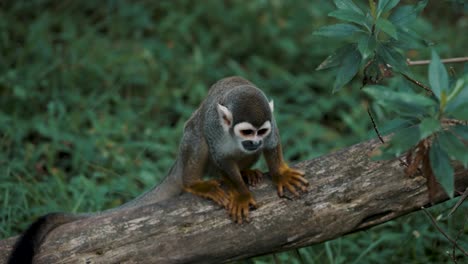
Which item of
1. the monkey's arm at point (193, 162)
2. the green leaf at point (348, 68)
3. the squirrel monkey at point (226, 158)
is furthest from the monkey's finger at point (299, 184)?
the green leaf at point (348, 68)

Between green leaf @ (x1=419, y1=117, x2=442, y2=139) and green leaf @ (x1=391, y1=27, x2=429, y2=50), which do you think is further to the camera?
green leaf @ (x1=391, y1=27, x2=429, y2=50)

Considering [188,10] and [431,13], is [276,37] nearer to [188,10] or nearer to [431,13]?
[188,10]

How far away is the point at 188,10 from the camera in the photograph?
7.22 meters

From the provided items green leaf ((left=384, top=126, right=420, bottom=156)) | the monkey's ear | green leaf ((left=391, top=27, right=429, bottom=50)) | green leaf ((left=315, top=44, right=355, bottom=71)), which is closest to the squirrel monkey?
the monkey's ear

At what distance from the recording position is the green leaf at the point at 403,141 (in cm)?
240

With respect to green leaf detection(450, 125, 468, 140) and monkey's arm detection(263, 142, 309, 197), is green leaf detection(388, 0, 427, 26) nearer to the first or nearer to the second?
green leaf detection(450, 125, 468, 140)

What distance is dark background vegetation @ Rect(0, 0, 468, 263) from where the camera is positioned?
170 inches

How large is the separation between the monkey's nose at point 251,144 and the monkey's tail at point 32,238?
1.08 metres

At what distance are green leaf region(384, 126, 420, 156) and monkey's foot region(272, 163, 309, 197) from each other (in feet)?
3.16

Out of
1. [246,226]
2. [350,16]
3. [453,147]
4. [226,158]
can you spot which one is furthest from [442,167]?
[226,158]

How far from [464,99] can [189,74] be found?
4206mm

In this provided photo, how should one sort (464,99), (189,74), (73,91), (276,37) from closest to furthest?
(464,99) < (73,91) < (189,74) < (276,37)

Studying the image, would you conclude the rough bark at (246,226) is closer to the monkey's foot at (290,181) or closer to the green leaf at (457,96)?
the monkey's foot at (290,181)

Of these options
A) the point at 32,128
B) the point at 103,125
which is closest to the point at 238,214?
the point at 103,125
